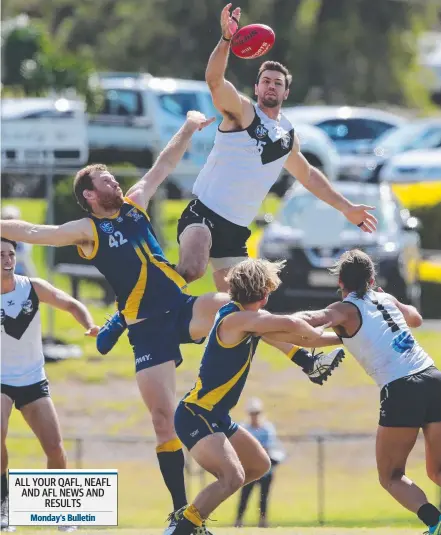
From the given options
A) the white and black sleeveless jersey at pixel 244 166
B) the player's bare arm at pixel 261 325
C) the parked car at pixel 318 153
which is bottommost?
the player's bare arm at pixel 261 325

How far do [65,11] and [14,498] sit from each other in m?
32.5

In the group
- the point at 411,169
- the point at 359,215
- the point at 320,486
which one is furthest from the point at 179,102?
the point at 359,215

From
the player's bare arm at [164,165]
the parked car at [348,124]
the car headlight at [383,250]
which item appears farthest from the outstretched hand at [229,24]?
the parked car at [348,124]

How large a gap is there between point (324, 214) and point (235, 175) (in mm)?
10956

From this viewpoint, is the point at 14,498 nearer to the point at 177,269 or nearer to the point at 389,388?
the point at 177,269

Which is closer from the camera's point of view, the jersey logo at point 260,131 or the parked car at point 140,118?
the jersey logo at point 260,131

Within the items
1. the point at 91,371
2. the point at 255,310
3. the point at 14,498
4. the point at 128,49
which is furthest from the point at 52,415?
the point at 128,49

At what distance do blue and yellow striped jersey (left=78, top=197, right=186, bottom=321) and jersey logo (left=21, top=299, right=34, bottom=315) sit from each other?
1.31 metres

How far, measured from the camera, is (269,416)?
16969 millimetres

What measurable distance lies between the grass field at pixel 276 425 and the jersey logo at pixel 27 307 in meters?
3.89

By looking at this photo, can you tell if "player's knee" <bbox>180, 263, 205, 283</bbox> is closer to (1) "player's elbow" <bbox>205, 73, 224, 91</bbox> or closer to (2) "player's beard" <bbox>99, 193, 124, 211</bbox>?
(2) "player's beard" <bbox>99, 193, 124, 211</bbox>

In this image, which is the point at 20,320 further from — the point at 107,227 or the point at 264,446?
the point at 264,446

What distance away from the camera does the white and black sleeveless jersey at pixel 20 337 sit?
9812 mm

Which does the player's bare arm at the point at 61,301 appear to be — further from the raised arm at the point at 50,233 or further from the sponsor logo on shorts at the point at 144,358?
the raised arm at the point at 50,233
